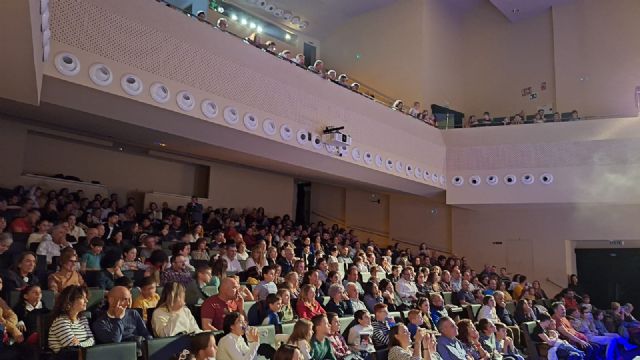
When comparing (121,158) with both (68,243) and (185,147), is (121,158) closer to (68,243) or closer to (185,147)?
(185,147)

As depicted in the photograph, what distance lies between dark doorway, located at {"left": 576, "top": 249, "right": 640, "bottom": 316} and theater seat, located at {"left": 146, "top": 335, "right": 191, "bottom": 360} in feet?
34.1

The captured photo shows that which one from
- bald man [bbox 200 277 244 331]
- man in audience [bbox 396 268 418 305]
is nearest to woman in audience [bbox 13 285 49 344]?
bald man [bbox 200 277 244 331]

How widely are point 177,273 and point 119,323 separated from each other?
62.6 inches

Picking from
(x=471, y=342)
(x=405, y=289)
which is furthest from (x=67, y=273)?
(x=405, y=289)

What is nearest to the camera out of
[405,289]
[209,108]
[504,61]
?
[209,108]

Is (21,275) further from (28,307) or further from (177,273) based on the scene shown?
(177,273)

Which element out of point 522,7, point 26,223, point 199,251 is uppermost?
point 522,7

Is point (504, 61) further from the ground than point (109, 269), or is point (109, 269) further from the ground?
point (504, 61)

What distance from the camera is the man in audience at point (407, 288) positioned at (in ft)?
23.4

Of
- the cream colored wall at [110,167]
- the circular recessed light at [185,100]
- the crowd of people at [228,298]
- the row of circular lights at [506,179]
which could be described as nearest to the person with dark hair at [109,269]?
the crowd of people at [228,298]

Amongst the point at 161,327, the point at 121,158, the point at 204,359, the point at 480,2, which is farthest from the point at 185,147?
the point at 480,2

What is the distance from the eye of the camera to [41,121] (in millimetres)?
8016

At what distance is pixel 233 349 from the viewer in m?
3.54

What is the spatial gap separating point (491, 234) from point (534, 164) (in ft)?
6.82
